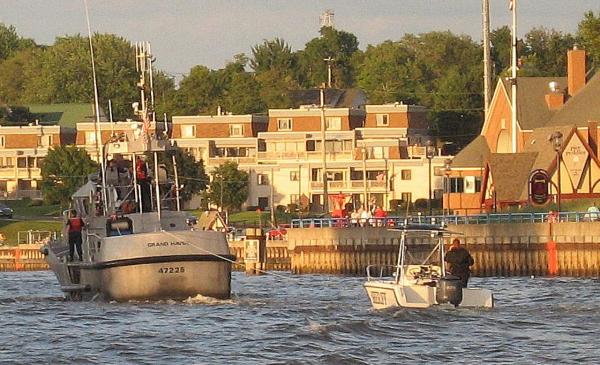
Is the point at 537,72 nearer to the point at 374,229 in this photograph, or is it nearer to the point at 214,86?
the point at 214,86

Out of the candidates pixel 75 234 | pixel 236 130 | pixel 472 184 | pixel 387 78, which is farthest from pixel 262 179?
pixel 75 234

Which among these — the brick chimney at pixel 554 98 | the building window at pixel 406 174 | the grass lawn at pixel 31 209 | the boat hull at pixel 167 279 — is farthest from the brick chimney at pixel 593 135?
the building window at pixel 406 174

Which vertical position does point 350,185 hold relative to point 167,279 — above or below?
above

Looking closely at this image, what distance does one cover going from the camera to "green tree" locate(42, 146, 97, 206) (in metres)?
142

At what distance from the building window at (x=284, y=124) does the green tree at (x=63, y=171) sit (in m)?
19.2

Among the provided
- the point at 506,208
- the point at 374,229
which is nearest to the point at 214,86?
the point at 506,208

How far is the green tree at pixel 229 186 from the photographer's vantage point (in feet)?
472

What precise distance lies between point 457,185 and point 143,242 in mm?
66047

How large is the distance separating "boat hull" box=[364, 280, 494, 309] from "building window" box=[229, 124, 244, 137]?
11793cm

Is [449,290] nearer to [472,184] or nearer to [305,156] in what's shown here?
[472,184]

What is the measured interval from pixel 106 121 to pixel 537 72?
36.4 metres

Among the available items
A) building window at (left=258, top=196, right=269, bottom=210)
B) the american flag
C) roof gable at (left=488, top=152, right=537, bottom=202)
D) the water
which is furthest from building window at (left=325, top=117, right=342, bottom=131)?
the american flag

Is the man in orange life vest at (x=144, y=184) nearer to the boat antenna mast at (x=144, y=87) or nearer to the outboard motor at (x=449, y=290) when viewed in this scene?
the boat antenna mast at (x=144, y=87)

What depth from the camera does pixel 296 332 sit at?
4241cm
